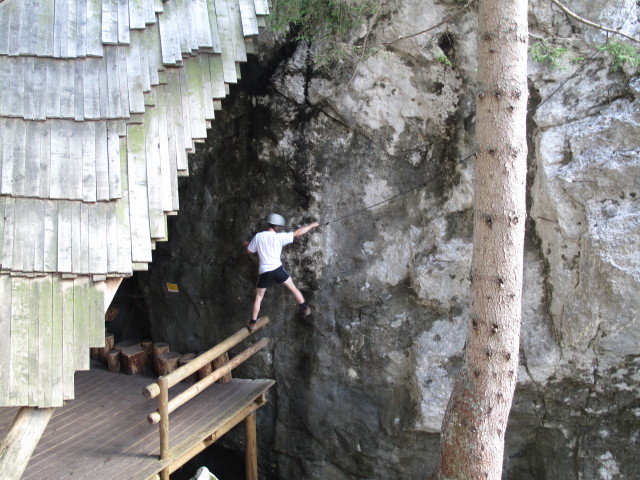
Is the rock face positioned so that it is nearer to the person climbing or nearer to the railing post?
the person climbing

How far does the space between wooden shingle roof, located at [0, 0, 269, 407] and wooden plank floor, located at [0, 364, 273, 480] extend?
4.98 ft

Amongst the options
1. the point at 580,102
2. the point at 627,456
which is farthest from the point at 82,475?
the point at 580,102

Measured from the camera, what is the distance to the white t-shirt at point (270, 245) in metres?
6.63

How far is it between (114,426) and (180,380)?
836 millimetres

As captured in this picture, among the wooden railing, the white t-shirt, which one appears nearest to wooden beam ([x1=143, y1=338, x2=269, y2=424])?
the wooden railing

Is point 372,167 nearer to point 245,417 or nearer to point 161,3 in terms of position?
point 161,3

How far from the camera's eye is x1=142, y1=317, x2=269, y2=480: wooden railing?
568 cm

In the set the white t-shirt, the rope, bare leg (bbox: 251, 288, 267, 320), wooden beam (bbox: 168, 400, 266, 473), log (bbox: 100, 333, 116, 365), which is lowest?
wooden beam (bbox: 168, 400, 266, 473)

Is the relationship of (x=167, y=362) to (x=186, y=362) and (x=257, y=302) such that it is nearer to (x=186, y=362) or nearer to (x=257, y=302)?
(x=186, y=362)

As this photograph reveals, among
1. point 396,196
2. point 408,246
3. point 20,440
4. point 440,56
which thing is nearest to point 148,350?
point 20,440

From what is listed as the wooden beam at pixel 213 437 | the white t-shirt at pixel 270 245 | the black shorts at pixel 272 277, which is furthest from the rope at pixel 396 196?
the wooden beam at pixel 213 437

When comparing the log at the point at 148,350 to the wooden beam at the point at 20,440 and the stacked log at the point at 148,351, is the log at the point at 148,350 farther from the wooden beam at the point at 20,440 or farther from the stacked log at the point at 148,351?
the wooden beam at the point at 20,440

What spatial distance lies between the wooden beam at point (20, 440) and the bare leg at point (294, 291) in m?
3.01

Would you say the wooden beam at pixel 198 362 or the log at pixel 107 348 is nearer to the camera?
the wooden beam at pixel 198 362
